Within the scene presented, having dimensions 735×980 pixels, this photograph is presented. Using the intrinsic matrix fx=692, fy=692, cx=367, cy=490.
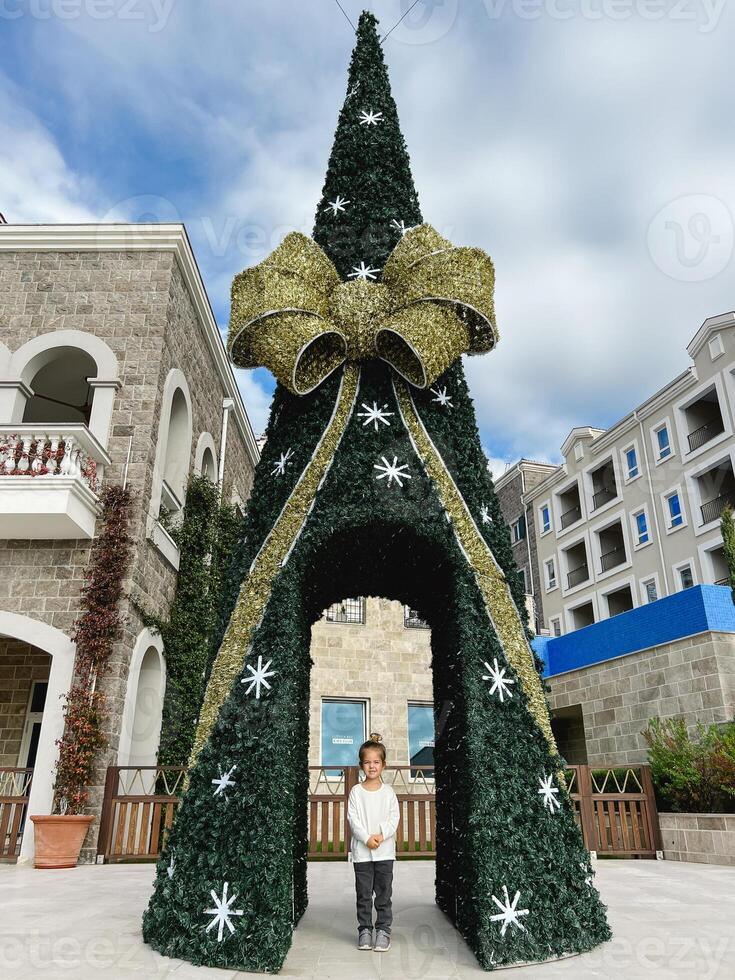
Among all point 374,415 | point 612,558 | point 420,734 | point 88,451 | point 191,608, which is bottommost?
point 420,734

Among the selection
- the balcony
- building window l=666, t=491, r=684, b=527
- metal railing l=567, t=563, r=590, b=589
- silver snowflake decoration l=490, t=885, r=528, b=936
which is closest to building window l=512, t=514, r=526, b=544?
metal railing l=567, t=563, r=590, b=589

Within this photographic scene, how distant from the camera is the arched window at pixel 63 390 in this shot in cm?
1305

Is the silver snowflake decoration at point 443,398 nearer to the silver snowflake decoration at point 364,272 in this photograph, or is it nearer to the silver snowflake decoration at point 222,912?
the silver snowflake decoration at point 364,272

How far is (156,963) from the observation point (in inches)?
138

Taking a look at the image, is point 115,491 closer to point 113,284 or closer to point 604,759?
point 113,284

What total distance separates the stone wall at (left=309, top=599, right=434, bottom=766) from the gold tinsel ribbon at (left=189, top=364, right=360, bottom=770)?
10952 millimetres

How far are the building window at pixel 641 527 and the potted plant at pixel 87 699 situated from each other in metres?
20.6

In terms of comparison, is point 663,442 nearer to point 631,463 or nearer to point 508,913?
point 631,463

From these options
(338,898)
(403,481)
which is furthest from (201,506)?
(403,481)

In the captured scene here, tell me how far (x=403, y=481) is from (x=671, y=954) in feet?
9.92

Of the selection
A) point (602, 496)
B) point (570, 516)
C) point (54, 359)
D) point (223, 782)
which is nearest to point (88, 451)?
point (54, 359)

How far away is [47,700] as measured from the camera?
9.38 meters

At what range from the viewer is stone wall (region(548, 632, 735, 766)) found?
1108 centimetres

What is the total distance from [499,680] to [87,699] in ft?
23.1
